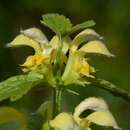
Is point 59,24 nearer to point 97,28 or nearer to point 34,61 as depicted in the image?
point 34,61

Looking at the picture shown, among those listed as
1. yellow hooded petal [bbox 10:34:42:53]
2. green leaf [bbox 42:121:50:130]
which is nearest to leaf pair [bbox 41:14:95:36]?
yellow hooded petal [bbox 10:34:42:53]

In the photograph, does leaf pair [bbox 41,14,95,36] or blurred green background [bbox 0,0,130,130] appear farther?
blurred green background [bbox 0,0,130,130]

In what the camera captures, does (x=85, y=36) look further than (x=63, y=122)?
Yes

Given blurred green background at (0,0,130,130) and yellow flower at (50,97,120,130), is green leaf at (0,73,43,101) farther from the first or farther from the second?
blurred green background at (0,0,130,130)

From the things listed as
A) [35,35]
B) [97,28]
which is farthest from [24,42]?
[97,28]

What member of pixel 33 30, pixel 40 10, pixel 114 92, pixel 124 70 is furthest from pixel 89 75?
pixel 40 10

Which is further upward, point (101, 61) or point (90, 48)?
point (101, 61)

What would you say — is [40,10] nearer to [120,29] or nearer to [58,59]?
[120,29]
